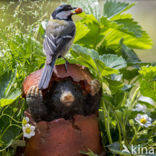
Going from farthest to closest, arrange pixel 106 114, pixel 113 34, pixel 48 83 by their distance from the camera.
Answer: pixel 113 34 < pixel 106 114 < pixel 48 83

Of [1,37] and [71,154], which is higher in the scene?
[1,37]

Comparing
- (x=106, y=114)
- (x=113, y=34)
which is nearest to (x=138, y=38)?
(x=113, y=34)

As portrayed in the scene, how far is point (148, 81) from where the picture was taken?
0.63 meters

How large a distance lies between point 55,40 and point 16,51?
15 centimetres

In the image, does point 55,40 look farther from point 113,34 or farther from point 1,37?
point 113,34

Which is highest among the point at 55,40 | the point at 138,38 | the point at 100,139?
the point at 55,40

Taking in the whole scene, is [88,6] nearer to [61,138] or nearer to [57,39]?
[57,39]

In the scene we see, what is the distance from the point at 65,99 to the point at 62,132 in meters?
0.06

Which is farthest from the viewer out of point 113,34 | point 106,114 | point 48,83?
point 113,34

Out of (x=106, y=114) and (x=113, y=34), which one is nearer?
(x=106, y=114)

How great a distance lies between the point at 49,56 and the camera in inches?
22.5

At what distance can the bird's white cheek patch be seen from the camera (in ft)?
1.87

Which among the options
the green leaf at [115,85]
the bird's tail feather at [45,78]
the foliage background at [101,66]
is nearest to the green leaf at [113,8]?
the foliage background at [101,66]

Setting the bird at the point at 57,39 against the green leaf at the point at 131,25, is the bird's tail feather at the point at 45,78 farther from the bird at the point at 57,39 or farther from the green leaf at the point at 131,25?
the green leaf at the point at 131,25
